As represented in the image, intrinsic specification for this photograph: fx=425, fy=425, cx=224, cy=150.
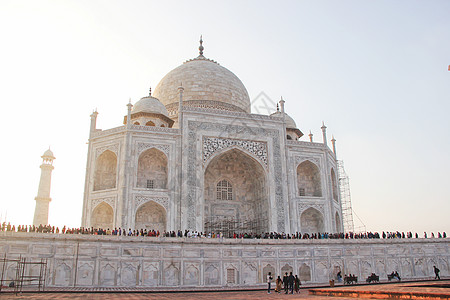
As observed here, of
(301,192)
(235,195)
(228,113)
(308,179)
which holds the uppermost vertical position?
(228,113)

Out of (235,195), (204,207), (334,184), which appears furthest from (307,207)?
(204,207)

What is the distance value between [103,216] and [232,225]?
23.5ft

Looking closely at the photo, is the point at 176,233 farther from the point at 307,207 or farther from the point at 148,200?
the point at 307,207

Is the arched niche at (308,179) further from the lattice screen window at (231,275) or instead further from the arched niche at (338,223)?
the lattice screen window at (231,275)

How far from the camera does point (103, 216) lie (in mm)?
22047

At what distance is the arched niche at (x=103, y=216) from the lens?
71.4ft

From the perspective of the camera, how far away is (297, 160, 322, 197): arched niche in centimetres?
2536

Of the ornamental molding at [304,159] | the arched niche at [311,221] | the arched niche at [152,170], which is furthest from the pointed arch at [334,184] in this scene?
the arched niche at [152,170]

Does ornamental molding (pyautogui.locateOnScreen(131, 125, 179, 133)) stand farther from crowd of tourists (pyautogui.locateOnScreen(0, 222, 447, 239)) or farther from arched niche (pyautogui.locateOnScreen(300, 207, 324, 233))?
arched niche (pyautogui.locateOnScreen(300, 207, 324, 233))

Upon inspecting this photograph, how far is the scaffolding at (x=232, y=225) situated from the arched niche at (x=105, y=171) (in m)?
5.71

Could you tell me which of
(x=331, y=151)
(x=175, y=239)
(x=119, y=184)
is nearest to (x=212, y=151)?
(x=119, y=184)

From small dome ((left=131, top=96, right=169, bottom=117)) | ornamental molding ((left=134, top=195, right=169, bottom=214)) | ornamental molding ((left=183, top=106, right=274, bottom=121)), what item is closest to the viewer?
ornamental molding ((left=134, top=195, right=169, bottom=214))

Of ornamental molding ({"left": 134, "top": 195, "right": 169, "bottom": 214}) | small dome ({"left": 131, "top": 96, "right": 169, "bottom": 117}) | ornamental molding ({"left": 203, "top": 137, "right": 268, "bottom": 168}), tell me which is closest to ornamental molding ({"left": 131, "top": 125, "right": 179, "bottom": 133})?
ornamental molding ({"left": 203, "top": 137, "right": 268, "bottom": 168})

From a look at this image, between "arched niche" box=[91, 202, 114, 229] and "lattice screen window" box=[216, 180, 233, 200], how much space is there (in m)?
6.20
